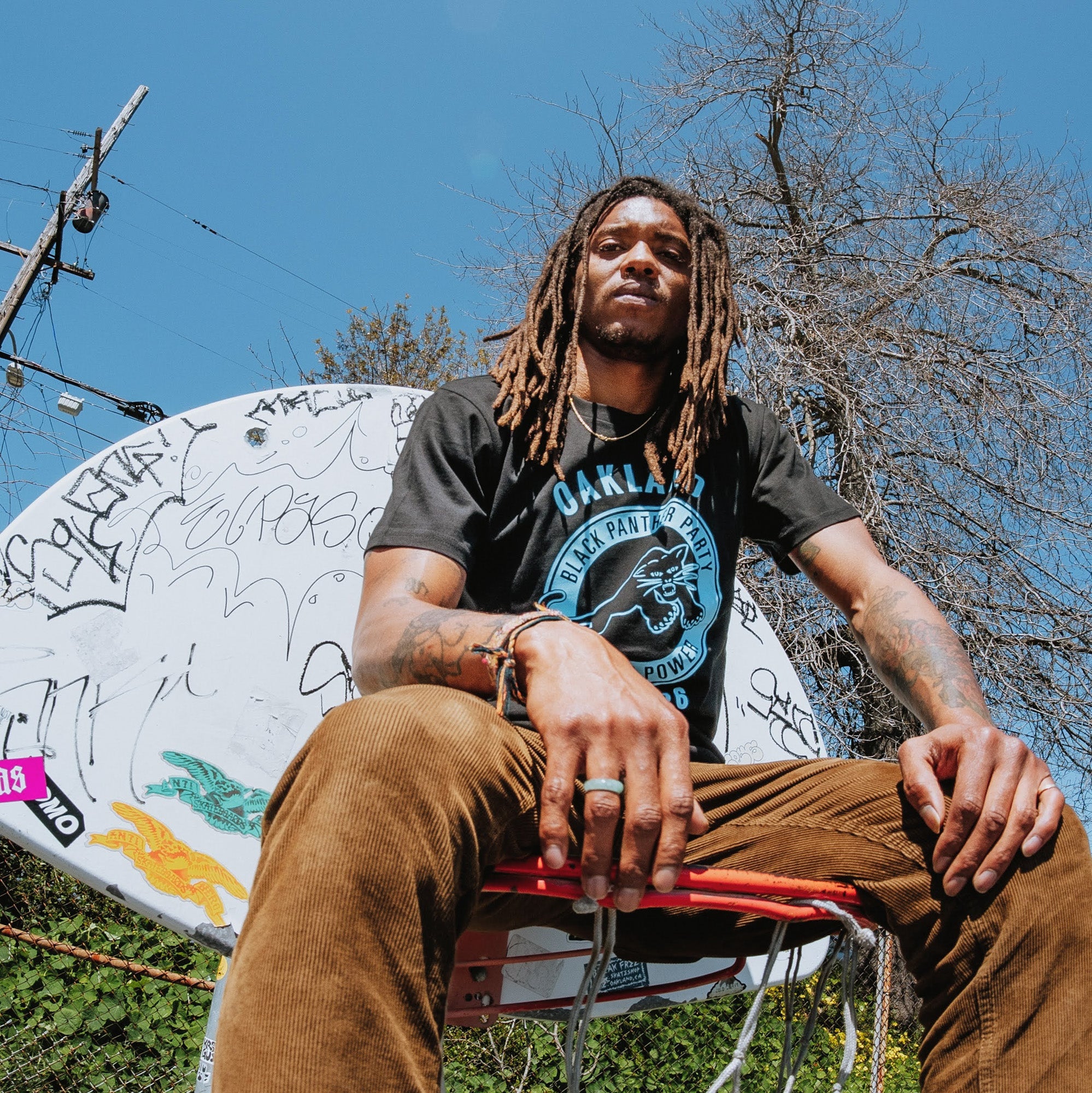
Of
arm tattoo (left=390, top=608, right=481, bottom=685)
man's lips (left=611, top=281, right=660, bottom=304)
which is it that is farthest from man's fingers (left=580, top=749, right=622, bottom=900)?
man's lips (left=611, top=281, right=660, bottom=304)

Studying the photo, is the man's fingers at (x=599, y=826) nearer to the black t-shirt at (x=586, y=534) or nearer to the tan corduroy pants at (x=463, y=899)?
the tan corduroy pants at (x=463, y=899)

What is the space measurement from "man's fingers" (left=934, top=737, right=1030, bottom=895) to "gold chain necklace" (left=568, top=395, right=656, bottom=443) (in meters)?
0.95

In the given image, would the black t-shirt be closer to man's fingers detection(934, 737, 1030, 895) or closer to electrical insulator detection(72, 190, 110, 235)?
man's fingers detection(934, 737, 1030, 895)

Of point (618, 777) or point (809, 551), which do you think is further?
point (809, 551)

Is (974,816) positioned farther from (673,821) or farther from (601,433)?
(601,433)

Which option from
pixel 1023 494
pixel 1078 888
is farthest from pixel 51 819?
pixel 1023 494

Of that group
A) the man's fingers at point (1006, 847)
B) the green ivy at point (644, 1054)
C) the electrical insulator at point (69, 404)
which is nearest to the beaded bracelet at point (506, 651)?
the man's fingers at point (1006, 847)

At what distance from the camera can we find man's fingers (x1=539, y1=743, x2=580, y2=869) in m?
1.01

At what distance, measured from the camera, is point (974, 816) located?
3.83ft

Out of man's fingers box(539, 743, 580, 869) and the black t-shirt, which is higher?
the black t-shirt

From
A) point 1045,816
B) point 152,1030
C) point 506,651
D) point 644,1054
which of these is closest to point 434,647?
point 506,651

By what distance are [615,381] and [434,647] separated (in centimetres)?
94

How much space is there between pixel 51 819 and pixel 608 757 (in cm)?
137

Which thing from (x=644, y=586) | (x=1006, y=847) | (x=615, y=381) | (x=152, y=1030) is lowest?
(x=152, y=1030)
